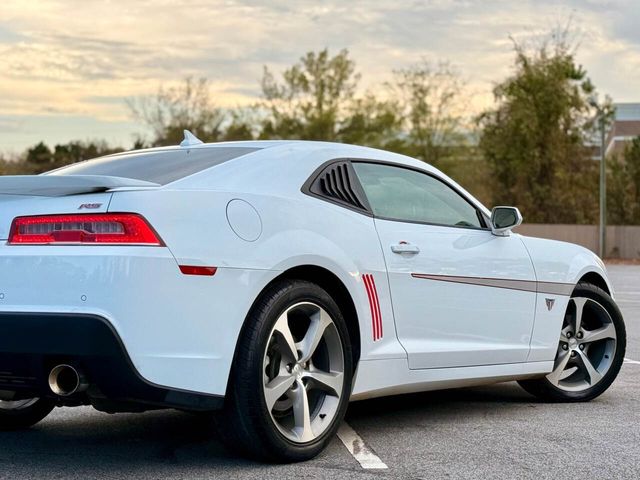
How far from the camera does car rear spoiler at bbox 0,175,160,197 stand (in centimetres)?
439

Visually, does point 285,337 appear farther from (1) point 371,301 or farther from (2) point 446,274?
(2) point 446,274

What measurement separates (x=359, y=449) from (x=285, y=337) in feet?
2.76

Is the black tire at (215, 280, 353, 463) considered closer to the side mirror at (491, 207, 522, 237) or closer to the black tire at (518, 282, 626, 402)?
the side mirror at (491, 207, 522, 237)

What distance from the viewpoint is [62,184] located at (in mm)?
4445

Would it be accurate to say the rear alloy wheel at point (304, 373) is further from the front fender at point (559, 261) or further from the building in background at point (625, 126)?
the building in background at point (625, 126)

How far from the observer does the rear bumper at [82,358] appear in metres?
4.16

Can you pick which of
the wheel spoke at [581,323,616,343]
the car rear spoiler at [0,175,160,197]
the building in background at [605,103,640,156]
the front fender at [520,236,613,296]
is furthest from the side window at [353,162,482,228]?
the building in background at [605,103,640,156]

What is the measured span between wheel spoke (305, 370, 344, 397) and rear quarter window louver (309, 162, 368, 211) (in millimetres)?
892

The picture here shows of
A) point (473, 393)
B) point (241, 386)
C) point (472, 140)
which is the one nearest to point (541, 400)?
point (473, 393)

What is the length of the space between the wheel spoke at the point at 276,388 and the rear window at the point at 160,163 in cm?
102

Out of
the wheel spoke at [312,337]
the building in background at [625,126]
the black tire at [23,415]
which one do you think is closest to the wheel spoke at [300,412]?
the wheel spoke at [312,337]

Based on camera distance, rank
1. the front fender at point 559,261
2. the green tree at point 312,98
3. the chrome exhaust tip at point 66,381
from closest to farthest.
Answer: the chrome exhaust tip at point 66,381 < the front fender at point 559,261 < the green tree at point 312,98

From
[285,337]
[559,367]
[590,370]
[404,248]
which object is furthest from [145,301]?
[590,370]

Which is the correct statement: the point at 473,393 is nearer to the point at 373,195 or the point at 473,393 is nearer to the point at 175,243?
the point at 373,195
